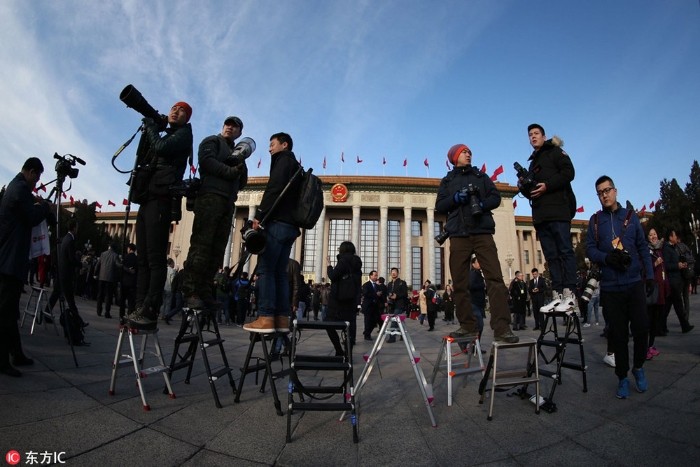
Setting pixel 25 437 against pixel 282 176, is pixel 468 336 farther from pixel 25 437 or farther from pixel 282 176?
pixel 25 437

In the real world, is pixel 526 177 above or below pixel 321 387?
above

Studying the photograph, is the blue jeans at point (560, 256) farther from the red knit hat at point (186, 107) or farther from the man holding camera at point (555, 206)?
the red knit hat at point (186, 107)

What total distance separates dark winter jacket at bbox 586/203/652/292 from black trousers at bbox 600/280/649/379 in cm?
9

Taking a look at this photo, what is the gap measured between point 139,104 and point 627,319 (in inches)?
217

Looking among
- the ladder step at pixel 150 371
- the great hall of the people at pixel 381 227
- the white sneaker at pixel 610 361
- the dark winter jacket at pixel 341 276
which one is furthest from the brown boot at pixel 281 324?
the great hall of the people at pixel 381 227

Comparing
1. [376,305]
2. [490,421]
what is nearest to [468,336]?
[490,421]

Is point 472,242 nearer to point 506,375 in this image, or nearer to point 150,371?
point 506,375

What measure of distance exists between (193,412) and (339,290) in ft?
11.5

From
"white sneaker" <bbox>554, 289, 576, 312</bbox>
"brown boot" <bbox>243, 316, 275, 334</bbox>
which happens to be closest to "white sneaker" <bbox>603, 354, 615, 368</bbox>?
"white sneaker" <bbox>554, 289, 576, 312</bbox>

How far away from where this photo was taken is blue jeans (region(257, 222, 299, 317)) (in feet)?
11.2

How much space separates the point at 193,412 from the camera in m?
2.78

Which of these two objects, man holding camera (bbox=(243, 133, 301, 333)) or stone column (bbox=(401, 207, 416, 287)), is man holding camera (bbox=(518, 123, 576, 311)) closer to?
man holding camera (bbox=(243, 133, 301, 333))

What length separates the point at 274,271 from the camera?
3520 mm

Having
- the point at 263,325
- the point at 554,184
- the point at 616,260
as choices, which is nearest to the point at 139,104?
the point at 263,325
